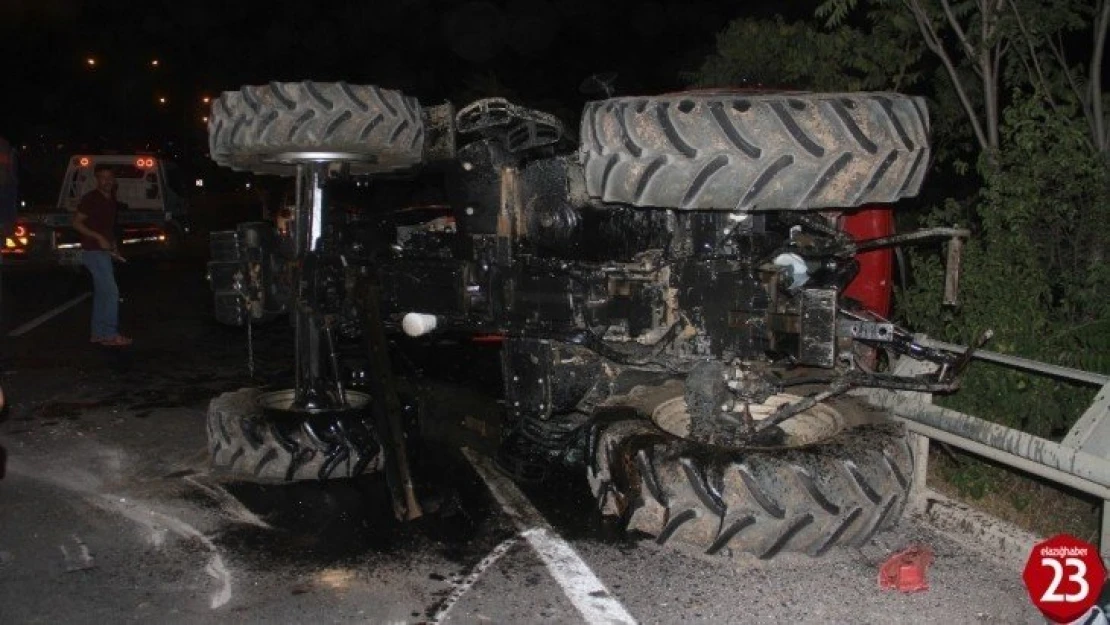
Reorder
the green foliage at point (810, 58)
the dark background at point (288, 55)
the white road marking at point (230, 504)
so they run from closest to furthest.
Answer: the white road marking at point (230, 504)
the green foliage at point (810, 58)
the dark background at point (288, 55)

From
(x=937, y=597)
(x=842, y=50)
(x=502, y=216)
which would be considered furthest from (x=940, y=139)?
(x=937, y=597)

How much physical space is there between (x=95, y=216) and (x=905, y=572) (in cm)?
886

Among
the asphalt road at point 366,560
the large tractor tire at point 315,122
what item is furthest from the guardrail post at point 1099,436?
the large tractor tire at point 315,122

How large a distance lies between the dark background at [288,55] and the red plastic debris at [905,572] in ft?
47.3

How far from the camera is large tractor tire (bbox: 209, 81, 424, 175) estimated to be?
Result: 516 cm

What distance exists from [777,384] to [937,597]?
3.59 feet

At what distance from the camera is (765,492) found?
388 cm

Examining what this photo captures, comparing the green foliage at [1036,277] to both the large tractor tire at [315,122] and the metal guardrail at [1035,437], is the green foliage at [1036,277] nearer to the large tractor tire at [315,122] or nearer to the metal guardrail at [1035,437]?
the metal guardrail at [1035,437]

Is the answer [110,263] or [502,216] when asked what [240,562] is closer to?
[502,216]

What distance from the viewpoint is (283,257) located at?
6004 millimetres

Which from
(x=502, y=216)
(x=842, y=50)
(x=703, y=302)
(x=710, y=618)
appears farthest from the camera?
(x=842, y=50)

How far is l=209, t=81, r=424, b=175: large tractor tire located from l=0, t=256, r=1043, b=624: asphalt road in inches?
72.9

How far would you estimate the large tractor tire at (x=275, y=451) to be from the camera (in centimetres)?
530

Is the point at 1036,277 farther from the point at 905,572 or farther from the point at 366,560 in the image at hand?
the point at 366,560
